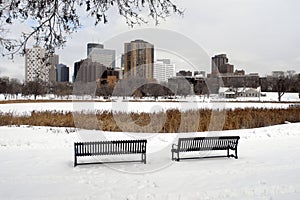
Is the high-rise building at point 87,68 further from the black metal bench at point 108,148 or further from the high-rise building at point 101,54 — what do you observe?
the black metal bench at point 108,148

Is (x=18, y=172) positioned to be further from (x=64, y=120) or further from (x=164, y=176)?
(x=64, y=120)

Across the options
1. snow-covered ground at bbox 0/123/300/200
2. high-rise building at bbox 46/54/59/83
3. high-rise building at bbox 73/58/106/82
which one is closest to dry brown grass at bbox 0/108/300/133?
high-rise building at bbox 73/58/106/82

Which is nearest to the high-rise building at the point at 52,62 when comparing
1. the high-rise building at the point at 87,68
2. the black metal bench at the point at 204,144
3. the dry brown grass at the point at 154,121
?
the high-rise building at the point at 87,68

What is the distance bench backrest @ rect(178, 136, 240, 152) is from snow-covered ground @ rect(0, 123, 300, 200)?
434 mm

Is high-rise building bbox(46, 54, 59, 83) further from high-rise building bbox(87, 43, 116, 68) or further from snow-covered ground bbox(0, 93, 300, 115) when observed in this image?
snow-covered ground bbox(0, 93, 300, 115)

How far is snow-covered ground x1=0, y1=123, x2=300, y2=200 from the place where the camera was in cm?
547

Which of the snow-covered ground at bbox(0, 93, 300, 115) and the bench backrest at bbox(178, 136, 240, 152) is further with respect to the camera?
the snow-covered ground at bbox(0, 93, 300, 115)

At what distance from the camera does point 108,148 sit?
8.36 metres

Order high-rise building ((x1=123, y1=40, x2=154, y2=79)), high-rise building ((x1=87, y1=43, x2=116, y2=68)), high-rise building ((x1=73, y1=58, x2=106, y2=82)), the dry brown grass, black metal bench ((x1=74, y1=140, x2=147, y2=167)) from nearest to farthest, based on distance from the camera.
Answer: black metal bench ((x1=74, y1=140, x2=147, y2=167)) → high-rise building ((x1=87, y1=43, x2=116, y2=68)) → high-rise building ((x1=123, y1=40, x2=154, y2=79)) → high-rise building ((x1=73, y1=58, x2=106, y2=82)) → the dry brown grass

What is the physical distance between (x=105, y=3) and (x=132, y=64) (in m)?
4.25

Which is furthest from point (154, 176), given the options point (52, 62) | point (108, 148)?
point (52, 62)

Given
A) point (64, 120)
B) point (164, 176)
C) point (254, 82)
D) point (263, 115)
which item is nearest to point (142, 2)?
point (164, 176)

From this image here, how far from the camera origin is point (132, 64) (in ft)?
30.6

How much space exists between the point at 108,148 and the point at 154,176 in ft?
6.35
